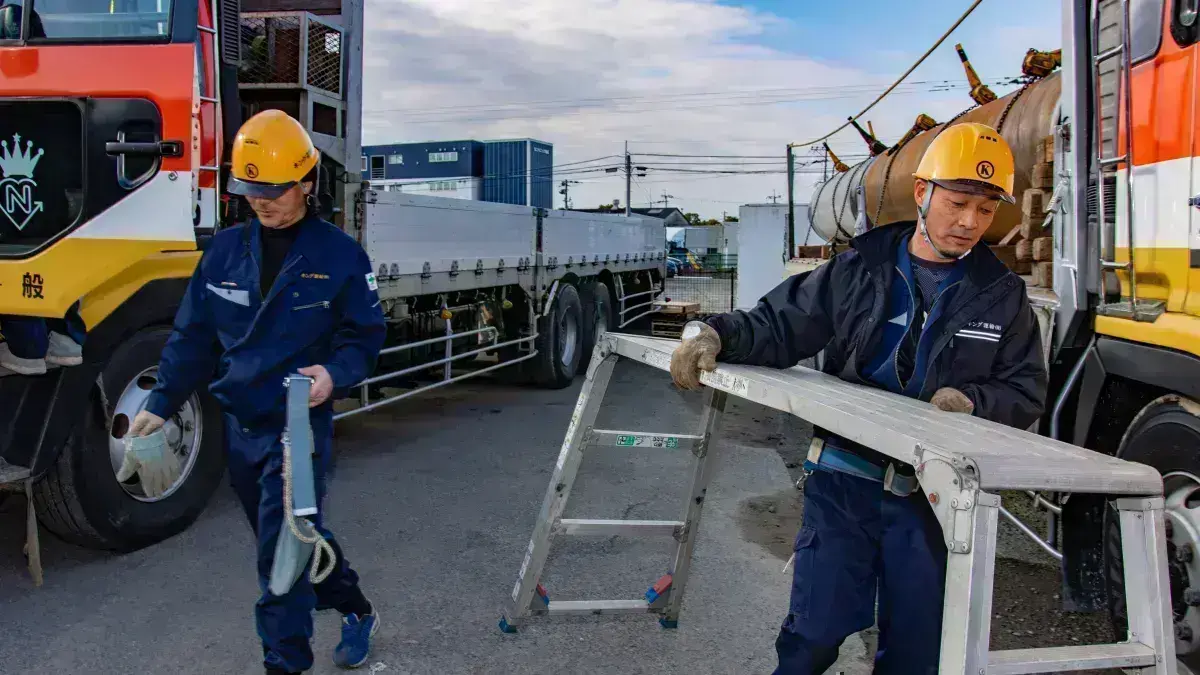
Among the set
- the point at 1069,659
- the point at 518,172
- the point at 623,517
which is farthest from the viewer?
the point at 518,172

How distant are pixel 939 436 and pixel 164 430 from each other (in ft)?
13.1

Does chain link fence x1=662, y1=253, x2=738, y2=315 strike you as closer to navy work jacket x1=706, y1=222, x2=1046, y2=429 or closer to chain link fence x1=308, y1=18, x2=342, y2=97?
chain link fence x1=308, y1=18, x2=342, y2=97

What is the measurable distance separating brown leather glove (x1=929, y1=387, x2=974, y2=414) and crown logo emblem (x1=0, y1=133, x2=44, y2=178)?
4343mm

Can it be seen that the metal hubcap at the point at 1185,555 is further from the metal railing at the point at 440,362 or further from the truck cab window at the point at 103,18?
the truck cab window at the point at 103,18

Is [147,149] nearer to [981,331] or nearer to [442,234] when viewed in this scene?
[442,234]

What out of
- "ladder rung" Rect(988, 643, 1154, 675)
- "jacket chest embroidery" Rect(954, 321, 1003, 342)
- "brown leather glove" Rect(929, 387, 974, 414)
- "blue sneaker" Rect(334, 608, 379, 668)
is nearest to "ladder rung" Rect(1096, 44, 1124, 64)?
"jacket chest embroidery" Rect(954, 321, 1003, 342)

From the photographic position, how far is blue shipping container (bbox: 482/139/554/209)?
15.5m

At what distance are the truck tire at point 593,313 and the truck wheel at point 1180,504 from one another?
787cm

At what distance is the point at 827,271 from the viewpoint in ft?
9.48

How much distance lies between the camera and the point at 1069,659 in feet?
6.30

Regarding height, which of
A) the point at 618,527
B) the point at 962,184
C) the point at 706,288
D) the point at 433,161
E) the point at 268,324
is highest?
the point at 433,161

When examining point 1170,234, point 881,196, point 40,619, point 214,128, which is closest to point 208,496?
point 40,619

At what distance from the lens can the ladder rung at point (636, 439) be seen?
11.9 ft

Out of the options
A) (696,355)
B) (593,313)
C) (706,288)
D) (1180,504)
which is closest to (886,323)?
(696,355)
